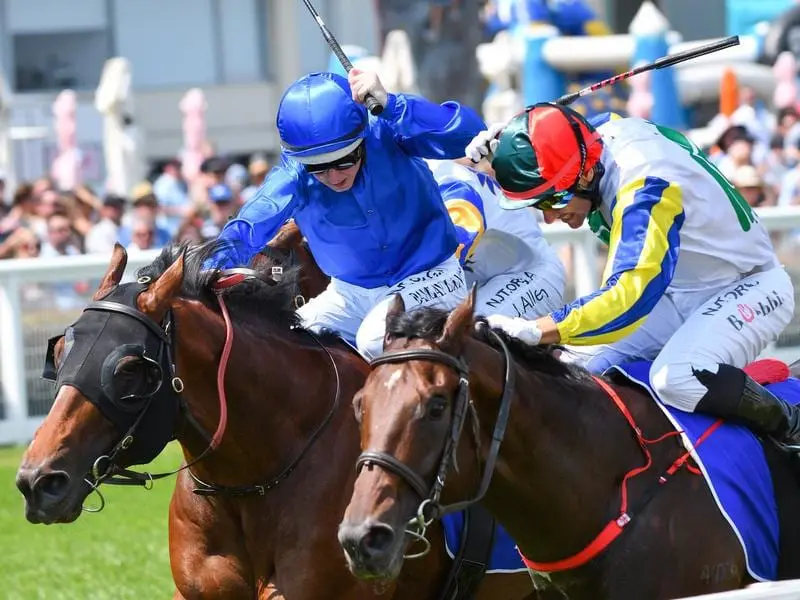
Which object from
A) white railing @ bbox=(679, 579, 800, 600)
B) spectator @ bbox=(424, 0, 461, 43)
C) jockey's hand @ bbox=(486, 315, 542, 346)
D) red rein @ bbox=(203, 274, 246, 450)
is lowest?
white railing @ bbox=(679, 579, 800, 600)

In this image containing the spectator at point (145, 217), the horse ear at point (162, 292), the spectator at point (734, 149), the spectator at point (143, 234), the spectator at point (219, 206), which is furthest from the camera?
the spectator at point (734, 149)

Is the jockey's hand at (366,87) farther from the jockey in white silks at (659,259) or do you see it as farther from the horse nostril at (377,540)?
the horse nostril at (377,540)

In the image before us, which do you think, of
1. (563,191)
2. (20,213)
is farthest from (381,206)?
(20,213)

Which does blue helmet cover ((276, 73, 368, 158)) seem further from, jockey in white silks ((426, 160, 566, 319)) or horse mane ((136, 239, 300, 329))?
jockey in white silks ((426, 160, 566, 319))

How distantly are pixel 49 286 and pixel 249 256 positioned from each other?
17.6 feet

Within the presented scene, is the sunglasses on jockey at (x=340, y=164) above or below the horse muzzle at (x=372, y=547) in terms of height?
above

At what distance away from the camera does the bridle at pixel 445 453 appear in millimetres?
3535

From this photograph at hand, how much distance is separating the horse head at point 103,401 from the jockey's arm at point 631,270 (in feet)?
3.52

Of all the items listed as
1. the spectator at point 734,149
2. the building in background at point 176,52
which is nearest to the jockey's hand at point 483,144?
the spectator at point 734,149

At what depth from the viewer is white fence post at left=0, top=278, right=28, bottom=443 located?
10.1 metres

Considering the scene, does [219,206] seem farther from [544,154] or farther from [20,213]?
[544,154]

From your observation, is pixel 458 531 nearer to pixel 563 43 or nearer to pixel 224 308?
pixel 224 308

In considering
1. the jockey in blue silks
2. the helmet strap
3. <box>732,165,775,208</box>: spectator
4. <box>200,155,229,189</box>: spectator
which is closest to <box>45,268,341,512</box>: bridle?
the jockey in blue silks

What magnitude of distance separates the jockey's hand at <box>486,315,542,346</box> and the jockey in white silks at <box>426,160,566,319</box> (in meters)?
1.30
